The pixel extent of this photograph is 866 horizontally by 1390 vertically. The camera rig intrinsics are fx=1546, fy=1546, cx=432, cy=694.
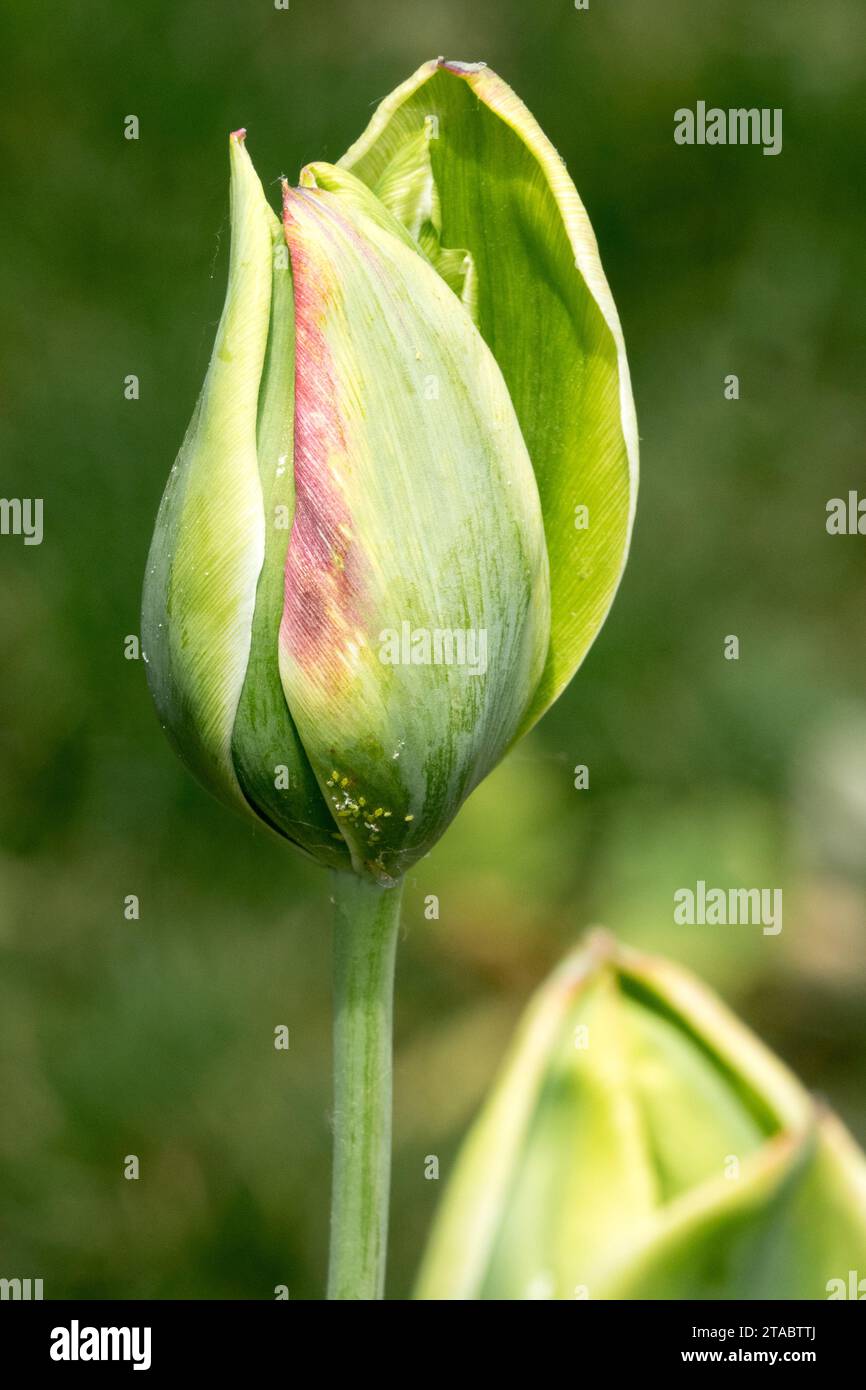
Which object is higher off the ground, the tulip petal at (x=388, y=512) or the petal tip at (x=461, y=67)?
the petal tip at (x=461, y=67)

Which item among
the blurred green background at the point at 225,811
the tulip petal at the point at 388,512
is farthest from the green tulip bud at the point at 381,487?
the blurred green background at the point at 225,811

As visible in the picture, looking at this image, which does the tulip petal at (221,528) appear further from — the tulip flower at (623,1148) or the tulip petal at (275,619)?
the tulip flower at (623,1148)

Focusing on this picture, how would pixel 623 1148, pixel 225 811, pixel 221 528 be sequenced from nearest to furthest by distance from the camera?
pixel 221 528 → pixel 623 1148 → pixel 225 811

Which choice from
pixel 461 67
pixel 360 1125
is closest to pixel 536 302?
pixel 461 67

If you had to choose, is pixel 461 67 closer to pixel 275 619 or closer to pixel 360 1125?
pixel 275 619

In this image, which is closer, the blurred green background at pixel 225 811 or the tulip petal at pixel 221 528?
the tulip petal at pixel 221 528

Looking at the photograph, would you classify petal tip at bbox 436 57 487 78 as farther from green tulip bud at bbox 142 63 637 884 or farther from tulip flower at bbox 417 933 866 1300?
tulip flower at bbox 417 933 866 1300

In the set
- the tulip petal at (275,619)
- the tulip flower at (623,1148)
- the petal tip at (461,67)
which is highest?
the petal tip at (461,67)
